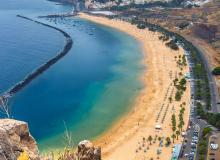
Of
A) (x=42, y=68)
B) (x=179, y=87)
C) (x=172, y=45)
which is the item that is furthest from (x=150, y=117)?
(x=172, y=45)

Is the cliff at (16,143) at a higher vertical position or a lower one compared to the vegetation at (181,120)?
higher

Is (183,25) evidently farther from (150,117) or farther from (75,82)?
(150,117)

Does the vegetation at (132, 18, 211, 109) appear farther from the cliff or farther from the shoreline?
the cliff

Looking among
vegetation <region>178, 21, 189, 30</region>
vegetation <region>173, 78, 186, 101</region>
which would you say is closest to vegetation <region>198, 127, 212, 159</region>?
vegetation <region>173, 78, 186, 101</region>

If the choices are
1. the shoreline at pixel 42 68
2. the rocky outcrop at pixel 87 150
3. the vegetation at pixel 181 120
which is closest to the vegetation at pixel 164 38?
the shoreline at pixel 42 68

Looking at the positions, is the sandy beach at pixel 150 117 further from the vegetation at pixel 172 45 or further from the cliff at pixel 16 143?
the cliff at pixel 16 143

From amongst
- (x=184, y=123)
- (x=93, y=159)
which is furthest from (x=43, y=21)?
(x=93, y=159)
